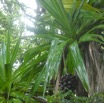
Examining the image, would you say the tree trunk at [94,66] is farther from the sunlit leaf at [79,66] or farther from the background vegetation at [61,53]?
the sunlit leaf at [79,66]

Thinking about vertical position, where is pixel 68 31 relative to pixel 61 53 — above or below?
above

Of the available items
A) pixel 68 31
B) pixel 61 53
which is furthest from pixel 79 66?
pixel 68 31

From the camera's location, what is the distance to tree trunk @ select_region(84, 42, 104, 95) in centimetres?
136

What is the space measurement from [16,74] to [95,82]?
42 cm

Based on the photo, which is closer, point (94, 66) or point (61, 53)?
point (61, 53)

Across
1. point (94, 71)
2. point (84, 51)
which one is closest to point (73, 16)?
point (84, 51)

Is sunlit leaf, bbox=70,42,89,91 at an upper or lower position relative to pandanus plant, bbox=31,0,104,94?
lower

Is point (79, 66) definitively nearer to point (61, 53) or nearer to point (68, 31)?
point (61, 53)

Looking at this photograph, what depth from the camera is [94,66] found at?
142cm

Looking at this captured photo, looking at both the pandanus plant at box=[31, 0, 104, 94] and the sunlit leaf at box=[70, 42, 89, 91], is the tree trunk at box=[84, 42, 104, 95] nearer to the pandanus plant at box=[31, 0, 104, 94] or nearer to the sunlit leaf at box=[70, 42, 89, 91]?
the pandanus plant at box=[31, 0, 104, 94]

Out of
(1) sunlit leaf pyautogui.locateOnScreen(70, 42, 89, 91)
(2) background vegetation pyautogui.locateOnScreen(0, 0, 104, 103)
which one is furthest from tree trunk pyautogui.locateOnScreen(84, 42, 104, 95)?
(1) sunlit leaf pyautogui.locateOnScreen(70, 42, 89, 91)

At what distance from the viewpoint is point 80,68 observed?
4.03 ft

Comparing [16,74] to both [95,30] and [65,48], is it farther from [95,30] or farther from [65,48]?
[95,30]

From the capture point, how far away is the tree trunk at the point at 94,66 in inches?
53.6
